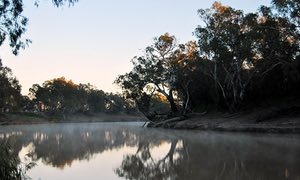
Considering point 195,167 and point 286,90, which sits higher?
point 286,90

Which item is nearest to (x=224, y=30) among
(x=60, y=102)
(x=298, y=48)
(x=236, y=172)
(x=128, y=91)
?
(x=298, y=48)

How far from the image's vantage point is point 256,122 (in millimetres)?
34031

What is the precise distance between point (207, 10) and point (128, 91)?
19076 millimetres

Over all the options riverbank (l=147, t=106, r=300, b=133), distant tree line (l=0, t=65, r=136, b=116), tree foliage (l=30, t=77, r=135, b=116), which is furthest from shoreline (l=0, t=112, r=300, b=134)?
tree foliage (l=30, t=77, r=135, b=116)

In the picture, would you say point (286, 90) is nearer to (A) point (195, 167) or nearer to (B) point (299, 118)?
(B) point (299, 118)

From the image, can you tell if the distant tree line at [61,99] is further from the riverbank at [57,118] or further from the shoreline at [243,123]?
the shoreline at [243,123]

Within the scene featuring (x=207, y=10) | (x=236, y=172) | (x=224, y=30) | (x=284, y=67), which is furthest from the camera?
(x=207, y=10)

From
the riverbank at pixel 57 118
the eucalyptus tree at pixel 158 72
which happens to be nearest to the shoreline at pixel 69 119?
the riverbank at pixel 57 118

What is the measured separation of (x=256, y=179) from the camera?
400 inches

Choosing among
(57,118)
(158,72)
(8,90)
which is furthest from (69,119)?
(158,72)

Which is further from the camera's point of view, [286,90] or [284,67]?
[286,90]

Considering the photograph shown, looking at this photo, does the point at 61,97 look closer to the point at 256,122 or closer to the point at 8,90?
the point at 8,90

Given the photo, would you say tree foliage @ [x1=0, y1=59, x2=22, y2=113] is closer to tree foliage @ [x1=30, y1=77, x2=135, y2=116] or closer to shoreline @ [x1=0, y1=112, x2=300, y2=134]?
tree foliage @ [x1=30, y1=77, x2=135, y2=116]

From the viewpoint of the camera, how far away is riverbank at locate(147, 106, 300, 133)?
98.5ft
